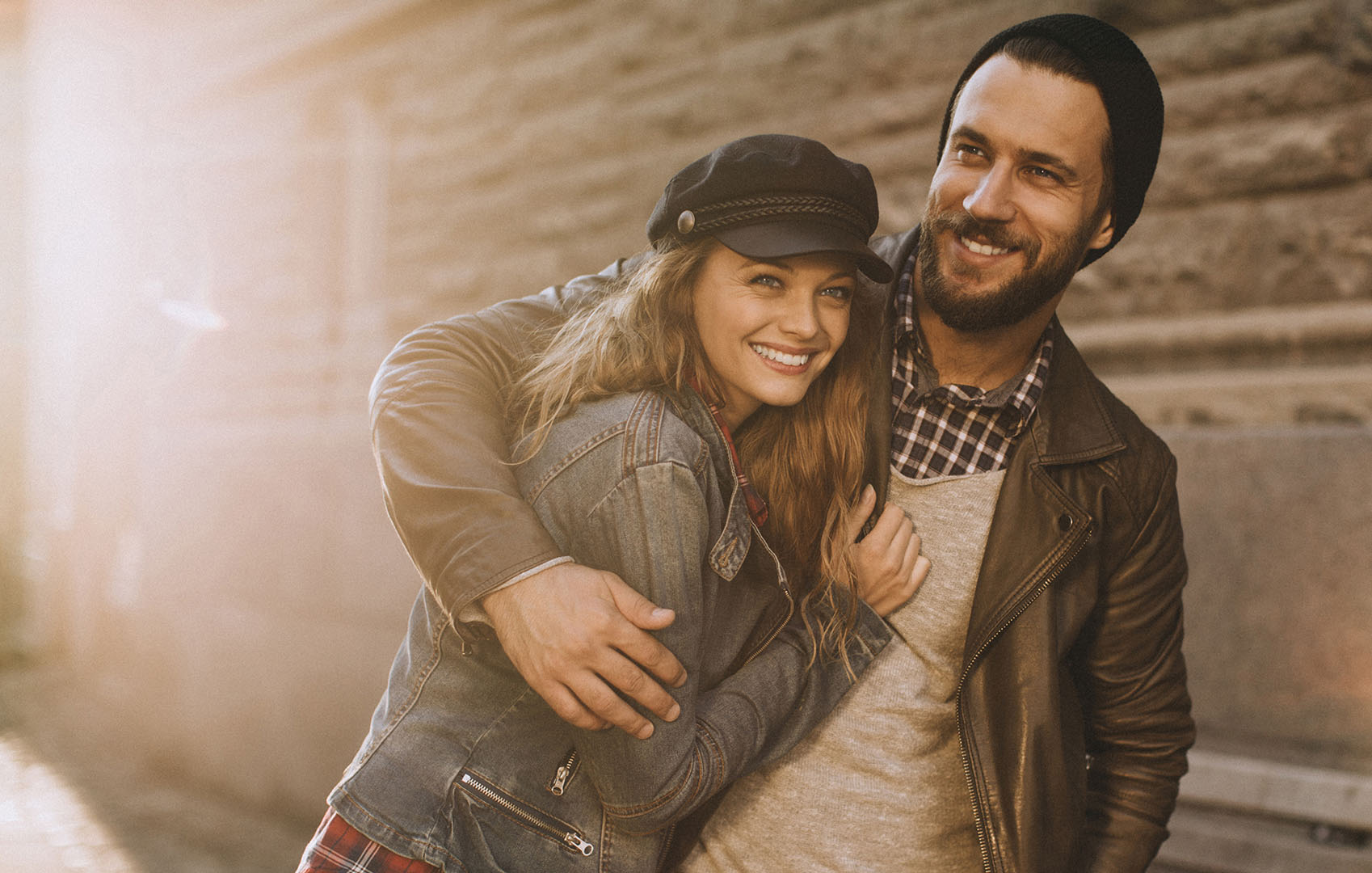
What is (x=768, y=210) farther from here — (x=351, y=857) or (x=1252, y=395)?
(x=1252, y=395)

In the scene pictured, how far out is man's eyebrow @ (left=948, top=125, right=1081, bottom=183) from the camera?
191 cm

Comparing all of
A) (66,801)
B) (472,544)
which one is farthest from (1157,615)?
(66,801)

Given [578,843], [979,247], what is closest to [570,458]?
[578,843]

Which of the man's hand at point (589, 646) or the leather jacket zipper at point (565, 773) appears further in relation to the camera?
the leather jacket zipper at point (565, 773)

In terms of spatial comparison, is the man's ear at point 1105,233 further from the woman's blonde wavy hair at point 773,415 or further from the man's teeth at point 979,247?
the woman's blonde wavy hair at point 773,415

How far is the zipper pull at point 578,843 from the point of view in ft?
4.98

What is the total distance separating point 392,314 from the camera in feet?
19.2

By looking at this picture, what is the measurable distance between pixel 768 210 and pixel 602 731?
0.91 m

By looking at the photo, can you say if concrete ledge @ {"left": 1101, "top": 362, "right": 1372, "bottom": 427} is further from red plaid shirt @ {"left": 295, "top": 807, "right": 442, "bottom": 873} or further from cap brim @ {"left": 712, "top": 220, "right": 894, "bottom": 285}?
red plaid shirt @ {"left": 295, "top": 807, "right": 442, "bottom": 873}

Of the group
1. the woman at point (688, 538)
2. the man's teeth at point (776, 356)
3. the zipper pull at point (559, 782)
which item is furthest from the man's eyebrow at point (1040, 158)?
the zipper pull at point (559, 782)

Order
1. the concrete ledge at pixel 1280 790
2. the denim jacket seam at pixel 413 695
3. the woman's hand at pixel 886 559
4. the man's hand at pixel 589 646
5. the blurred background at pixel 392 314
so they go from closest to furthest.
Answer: the man's hand at pixel 589 646 → the denim jacket seam at pixel 413 695 → the woman's hand at pixel 886 559 → the concrete ledge at pixel 1280 790 → the blurred background at pixel 392 314

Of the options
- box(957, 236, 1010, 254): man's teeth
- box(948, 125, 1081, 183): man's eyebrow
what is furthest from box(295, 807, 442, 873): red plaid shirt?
box(948, 125, 1081, 183): man's eyebrow

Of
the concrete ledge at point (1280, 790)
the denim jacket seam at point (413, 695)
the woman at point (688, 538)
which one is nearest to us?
the woman at point (688, 538)

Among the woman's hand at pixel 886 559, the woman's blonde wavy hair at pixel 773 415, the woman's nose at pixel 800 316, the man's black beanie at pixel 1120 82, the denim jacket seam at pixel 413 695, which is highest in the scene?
the man's black beanie at pixel 1120 82
